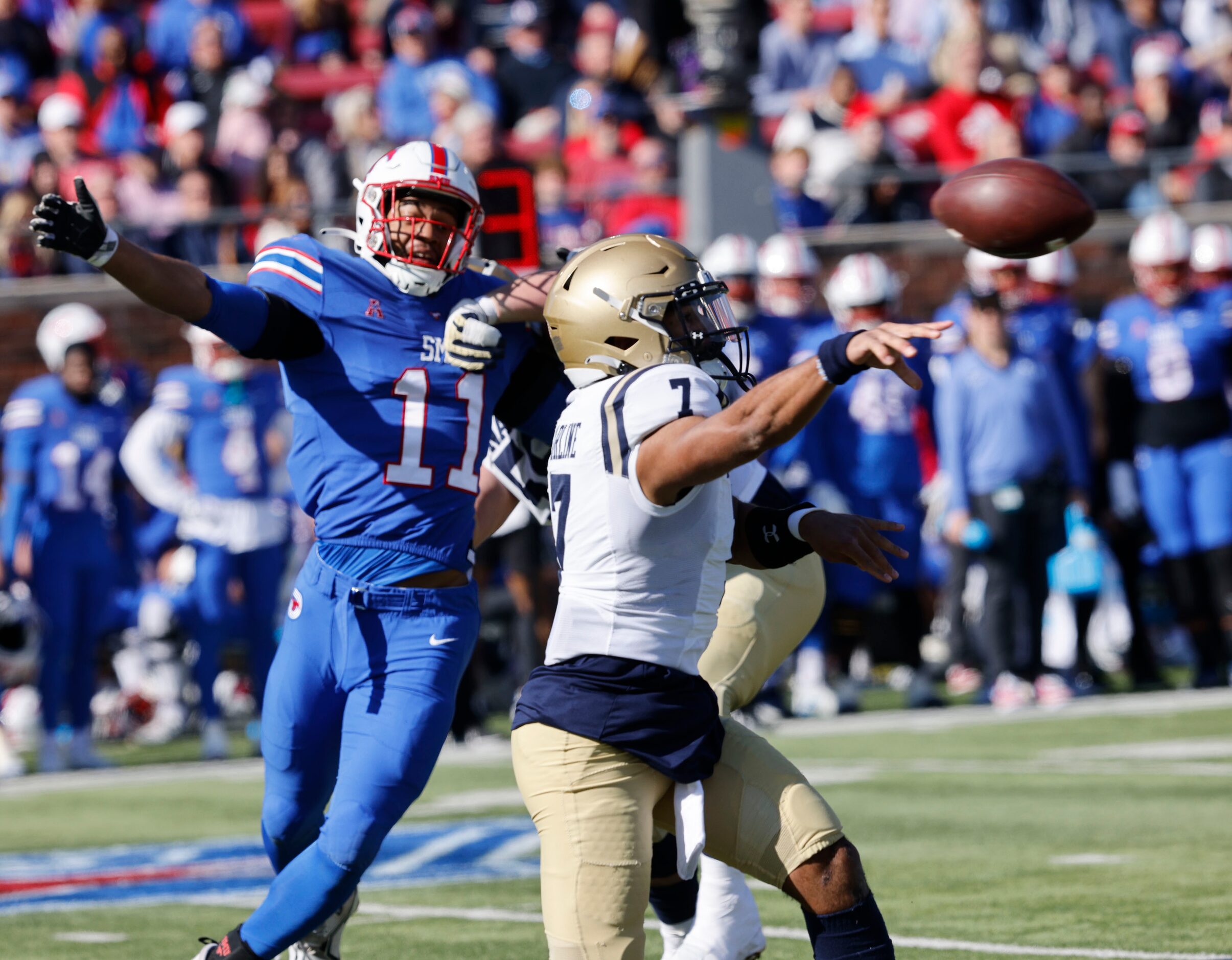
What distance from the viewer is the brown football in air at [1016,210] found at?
4.67 metres

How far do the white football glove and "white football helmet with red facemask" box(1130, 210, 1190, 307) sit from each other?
7.40 metres

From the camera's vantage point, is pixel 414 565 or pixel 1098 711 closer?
pixel 414 565

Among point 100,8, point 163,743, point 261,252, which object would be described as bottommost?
point 163,743

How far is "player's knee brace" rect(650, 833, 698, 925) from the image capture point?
4.86m

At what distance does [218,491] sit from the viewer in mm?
10578

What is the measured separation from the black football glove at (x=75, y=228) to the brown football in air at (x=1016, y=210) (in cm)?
184

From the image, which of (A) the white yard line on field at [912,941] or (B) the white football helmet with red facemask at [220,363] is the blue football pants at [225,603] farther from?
(A) the white yard line on field at [912,941]

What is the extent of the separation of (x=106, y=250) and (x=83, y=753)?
6242 millimetres

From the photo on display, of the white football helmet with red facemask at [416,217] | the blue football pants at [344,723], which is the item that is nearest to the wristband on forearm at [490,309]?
the white football helmet with red facemask at [416,217]

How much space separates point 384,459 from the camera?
4.91 m

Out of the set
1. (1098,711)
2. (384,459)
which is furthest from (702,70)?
(384,459)

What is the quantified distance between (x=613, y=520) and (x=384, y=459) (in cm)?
124

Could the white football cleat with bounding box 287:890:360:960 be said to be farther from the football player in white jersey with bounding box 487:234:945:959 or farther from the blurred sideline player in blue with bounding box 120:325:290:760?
the blurred sideline player in blue with bounding box 120:325:290:760

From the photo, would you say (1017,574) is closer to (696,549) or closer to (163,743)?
(163,743)
